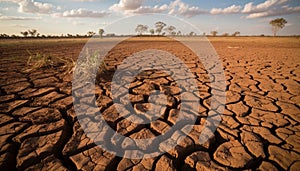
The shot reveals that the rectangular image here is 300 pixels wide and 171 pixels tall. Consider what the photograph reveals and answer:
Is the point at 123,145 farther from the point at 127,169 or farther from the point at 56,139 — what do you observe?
the point at 56,139

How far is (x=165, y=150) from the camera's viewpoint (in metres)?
1.35

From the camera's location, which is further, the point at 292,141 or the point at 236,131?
the point at 236,131

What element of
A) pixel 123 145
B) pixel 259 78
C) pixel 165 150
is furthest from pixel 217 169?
pixel 259 78

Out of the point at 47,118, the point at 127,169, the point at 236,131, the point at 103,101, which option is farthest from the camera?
the point at 103,101

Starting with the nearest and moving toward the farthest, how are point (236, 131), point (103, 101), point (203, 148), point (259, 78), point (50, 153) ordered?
point (50, 153)
point (203, 148)
point (236, 131)
point (103, 101)
point (259, 78)

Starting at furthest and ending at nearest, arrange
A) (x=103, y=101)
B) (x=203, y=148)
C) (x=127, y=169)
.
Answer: (x=103, y=101), (x=203, y=148), (x=127, y=169)

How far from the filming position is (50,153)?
1265 mm

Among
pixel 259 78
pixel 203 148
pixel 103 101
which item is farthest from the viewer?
pixel 259 78

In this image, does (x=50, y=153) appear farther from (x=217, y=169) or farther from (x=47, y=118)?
(x=217, y=169)

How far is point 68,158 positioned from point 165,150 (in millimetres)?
749

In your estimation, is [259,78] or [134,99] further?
[259,78]

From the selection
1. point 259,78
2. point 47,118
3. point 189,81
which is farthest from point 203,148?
point 259,78

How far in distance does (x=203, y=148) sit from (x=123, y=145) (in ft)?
2.21

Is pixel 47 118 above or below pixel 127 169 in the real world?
above
